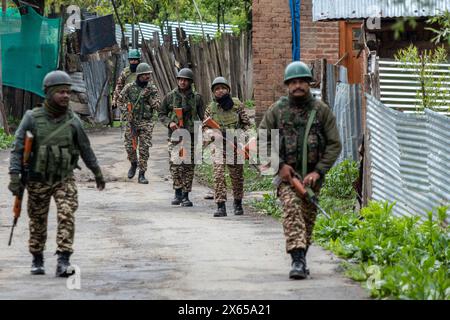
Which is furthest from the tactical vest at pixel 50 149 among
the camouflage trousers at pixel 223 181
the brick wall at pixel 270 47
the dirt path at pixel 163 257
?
the brick wall at pixel 270 47

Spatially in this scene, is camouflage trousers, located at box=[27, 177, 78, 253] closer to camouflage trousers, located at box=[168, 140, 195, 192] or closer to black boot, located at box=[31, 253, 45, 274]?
black boot, located at box=[31, 253, 45, 274]

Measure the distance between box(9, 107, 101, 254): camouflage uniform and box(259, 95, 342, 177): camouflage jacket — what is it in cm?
184

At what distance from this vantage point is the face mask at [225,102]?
15.6 m

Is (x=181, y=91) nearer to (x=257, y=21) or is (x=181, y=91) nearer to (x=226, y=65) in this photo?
(x=257, y=21)

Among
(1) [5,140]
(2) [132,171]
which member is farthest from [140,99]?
(1) [5,140]

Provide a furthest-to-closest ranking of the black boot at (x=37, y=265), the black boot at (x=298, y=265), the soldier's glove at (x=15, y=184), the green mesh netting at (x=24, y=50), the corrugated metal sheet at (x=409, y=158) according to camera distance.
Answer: the green mesh netting at (x=24, y=50) < the corrugated metal sheet at (x=409, y=158) < the black boot at (x=37, y=265) < the soldier's glove at (x=15, y=184) < the black boot at (x=298, y=265)

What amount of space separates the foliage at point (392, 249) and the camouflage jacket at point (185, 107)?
4.12 meters

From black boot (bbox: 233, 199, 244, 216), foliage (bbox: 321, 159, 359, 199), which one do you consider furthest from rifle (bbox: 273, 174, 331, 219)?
foliage (bbox: 321, 159, 359, 199)

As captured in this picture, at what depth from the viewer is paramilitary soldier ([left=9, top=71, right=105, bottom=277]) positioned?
34.2 ft

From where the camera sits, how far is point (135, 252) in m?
12.3

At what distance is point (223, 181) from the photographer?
15.6 meters

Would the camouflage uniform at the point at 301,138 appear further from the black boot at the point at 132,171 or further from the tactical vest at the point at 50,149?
the black boot at the point at 132,171

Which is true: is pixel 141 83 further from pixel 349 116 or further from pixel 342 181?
pixel 342 181

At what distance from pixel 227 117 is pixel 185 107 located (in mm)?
1551
